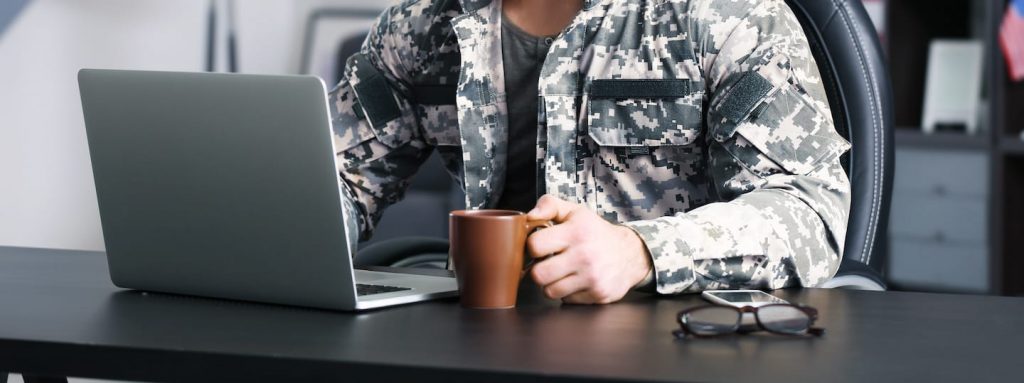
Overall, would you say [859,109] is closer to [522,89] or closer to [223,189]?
[522,89]

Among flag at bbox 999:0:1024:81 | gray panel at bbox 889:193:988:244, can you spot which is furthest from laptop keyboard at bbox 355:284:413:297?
gray panel at bbox 889:193:988:244

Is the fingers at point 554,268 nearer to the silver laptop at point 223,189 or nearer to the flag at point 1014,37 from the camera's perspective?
the silver laptop at point 223,189

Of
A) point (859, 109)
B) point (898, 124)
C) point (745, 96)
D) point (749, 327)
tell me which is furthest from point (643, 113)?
point (898, 124)

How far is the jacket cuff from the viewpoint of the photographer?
97 centimetres

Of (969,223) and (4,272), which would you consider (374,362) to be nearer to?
(4,272)

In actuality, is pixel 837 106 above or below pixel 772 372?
above

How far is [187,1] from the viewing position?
Result: 340 centimetres

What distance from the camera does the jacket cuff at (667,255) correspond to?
0.97 m

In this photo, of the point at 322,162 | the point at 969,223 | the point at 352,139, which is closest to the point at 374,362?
the point at 322,162

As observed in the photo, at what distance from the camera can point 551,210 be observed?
914 millimetres

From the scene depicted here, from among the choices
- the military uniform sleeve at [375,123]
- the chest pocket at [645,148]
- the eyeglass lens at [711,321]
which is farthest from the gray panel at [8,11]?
the eyeglass lens at [711,321]

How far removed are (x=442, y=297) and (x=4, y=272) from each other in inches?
16.3

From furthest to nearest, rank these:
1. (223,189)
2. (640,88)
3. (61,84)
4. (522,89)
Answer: (61,84), (522,89), (640,88), (223,189)

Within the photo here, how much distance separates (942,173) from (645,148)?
7.35ft
